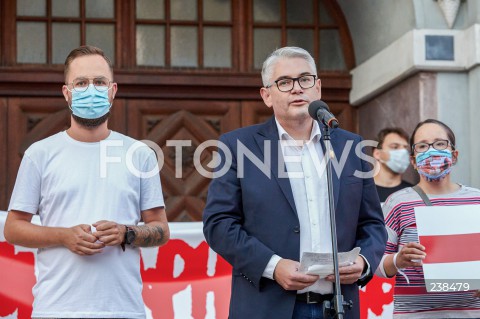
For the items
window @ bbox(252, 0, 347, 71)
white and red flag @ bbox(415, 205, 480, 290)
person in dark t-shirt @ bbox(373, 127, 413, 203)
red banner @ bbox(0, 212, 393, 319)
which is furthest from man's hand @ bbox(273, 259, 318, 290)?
window @ bbox(252, 0, 347, 71)

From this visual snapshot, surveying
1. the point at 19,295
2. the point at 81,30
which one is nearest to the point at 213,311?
the point at 19,295

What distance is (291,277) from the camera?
184 inches

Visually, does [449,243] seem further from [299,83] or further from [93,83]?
[93,83]

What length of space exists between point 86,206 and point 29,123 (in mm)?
4584

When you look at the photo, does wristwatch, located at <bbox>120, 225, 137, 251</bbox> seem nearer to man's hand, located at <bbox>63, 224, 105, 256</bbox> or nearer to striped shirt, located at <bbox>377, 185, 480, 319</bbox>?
man's hand, located at <bbox>63, 224, 105, 256</bbox>

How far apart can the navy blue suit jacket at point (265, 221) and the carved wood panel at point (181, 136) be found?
4.37m

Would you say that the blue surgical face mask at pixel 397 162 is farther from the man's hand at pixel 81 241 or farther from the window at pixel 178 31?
the man's hand at pixel 81 241

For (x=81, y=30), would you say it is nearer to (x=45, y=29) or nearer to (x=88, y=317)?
(x=45, y=29)

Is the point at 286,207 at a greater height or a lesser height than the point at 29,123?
lesser

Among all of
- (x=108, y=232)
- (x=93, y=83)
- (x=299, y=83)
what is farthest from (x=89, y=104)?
(x=299, y=83)

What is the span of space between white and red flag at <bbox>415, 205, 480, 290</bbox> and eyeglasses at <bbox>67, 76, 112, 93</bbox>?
159cm

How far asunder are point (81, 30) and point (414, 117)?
282 centimetres

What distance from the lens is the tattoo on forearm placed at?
16.3 ft

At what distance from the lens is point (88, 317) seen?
4844 mm
